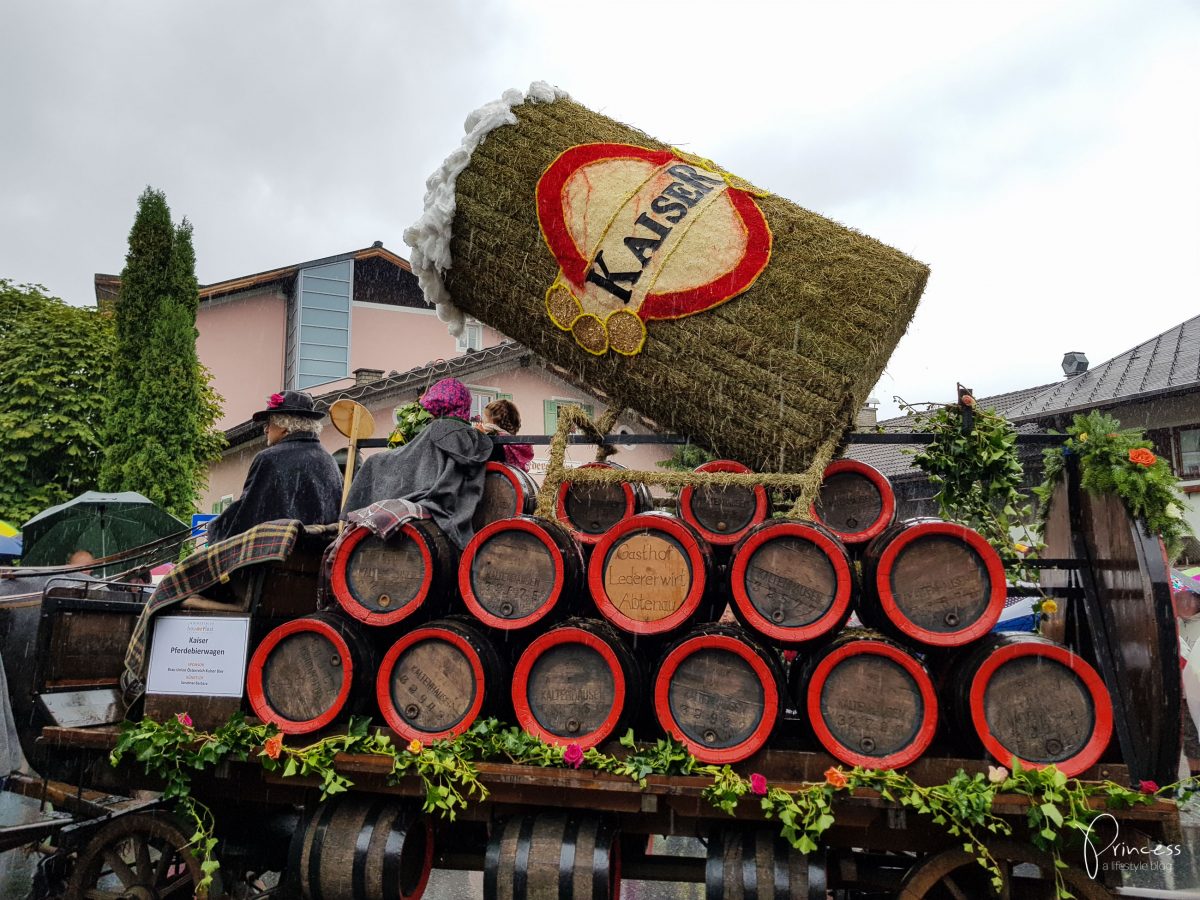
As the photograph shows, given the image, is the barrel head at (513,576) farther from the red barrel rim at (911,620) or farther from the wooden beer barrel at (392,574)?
the red barrel rim at (911,620)

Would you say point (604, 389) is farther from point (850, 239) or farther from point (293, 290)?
point (293, 290)

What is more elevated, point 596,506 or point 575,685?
point 596,506

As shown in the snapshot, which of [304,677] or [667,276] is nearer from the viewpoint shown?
[304,677]

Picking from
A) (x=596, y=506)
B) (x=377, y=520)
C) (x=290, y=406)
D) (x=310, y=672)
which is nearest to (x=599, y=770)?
(x=310, y=672)

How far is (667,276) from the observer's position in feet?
13.6

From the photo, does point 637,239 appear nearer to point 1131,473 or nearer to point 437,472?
point 437,472

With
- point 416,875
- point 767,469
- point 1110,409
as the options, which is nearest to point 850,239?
point 767,469

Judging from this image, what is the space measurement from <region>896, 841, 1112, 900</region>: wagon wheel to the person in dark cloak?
8.17 ft

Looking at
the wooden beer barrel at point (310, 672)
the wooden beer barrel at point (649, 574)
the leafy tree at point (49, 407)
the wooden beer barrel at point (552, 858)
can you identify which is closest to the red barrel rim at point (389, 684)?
the wooden beer barrel at point (310, 672)

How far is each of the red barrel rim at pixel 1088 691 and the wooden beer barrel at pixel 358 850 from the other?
2342mm

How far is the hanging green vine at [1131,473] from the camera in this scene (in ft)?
11.0

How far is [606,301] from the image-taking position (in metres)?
4.22

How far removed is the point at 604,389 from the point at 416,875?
7.96 feet

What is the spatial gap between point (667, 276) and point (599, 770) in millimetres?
2244
